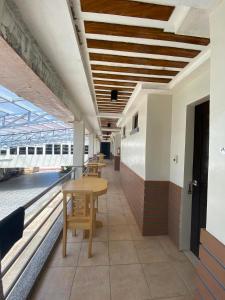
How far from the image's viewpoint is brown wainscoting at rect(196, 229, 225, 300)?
1.07 metres

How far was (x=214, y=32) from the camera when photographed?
1.18 metres

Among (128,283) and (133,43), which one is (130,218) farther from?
(133,43)

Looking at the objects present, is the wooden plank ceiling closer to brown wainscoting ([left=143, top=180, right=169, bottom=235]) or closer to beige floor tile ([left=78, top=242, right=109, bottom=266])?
brown wainscoting ([left=143, top=180, right=169, bottom=235])

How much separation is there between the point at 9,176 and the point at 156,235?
A: 1170 centimetres

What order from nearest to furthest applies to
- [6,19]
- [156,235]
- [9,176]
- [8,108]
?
[6,19] → [156,235] → [8,108] → [9,176]

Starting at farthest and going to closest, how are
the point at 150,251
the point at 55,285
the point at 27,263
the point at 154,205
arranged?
the point at 154,205, the point at 150,251, the point at 55,285, the point at 27,263

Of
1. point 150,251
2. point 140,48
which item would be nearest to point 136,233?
point 150,251

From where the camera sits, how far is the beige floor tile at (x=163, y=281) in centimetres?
178

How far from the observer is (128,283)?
1.88 meters

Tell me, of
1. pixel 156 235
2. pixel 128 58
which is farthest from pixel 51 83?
pixel 156 235

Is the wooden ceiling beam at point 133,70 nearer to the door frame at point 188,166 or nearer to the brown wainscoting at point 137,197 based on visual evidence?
the door frame at point 188,166

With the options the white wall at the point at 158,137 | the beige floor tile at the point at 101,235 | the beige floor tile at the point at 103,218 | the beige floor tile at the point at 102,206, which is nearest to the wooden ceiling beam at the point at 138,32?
the white wall at the point at 158,137

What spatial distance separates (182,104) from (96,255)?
7.23ft

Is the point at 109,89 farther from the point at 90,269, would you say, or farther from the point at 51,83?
the point at 90,269
